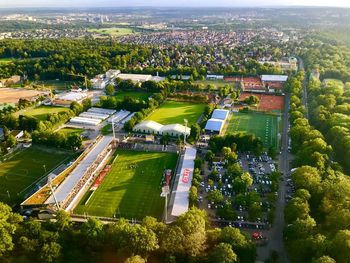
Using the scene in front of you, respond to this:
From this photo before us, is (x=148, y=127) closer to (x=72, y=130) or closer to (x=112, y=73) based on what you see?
(x=72, y=130)

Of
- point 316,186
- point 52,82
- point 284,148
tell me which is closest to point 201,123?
point 284,148

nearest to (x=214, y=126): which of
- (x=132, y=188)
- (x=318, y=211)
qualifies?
(x=132, y=188)

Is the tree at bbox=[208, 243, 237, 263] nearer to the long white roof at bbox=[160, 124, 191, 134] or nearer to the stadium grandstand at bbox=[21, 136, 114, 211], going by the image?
the stadium grandstand at bbox=[21, 136, 114, 211]

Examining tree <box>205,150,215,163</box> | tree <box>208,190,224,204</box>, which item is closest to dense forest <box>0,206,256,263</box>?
tree <box>208,190,224,204</box>

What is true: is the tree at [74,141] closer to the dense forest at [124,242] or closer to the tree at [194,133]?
the tree at [194,133]

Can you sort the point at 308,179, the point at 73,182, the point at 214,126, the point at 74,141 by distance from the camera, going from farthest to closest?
1. the point at 214,126
2. the point at 74,141
3. the point at 73,182
4. the point at 308,179
